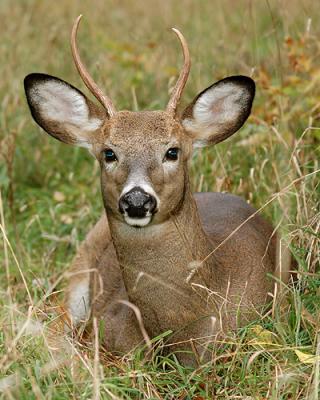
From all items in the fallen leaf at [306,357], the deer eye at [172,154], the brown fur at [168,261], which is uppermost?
the deer eye at [172,154]

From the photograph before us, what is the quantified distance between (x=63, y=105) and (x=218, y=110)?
69 centimetres

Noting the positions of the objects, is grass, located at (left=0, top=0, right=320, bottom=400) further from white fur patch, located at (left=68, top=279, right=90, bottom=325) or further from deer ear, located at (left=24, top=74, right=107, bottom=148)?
deer ear, located at (left=24, top=74, right=107, bottom=148)

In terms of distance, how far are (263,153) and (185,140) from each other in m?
1.42

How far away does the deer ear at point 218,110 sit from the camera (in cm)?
477

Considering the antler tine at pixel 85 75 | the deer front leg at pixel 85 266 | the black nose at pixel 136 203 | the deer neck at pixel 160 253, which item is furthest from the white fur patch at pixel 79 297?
the black nose at pixel 136 203

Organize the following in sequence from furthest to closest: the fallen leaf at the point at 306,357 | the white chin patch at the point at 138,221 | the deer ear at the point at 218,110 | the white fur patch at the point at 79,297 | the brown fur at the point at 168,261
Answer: the white fur patch at the point at 79,297 → the deer ear at the point at 218,110 → the brown fur at the point at 168,261 → the white chin patch at the point at 138,221 → the fallen leaf at the point at 306,357

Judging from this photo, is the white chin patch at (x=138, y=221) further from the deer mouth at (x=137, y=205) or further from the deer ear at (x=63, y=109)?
the deer ear at (x=63, y=109)

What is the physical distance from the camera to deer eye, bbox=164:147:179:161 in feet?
14.7

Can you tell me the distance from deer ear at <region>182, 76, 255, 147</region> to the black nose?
0.71m

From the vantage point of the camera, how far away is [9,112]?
7.01 metres

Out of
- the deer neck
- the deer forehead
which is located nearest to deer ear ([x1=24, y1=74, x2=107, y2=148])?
the deer forehead

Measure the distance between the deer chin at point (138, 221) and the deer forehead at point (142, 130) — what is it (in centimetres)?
35

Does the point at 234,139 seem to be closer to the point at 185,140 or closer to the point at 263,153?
the point at 263,153

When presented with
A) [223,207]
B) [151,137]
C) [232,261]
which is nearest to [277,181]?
[223,207]
